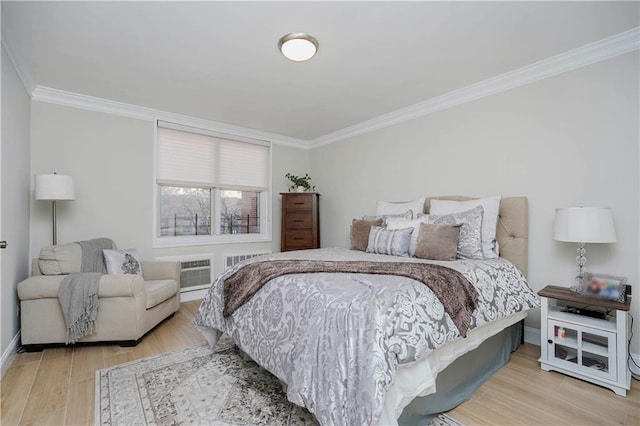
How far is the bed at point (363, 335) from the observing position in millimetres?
1236

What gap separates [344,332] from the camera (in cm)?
130

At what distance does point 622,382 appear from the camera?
6.18 feet

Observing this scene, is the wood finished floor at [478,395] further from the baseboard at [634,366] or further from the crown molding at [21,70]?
the crown molding at [21,70]

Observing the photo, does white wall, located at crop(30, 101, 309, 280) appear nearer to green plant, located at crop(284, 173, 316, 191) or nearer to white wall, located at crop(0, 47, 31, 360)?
white wall, located at crop(0, 47, 31, 360)

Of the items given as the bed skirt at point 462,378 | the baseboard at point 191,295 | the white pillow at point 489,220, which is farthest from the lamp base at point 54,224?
the white pillow at point 489,220

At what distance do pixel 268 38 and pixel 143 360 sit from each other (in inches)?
105

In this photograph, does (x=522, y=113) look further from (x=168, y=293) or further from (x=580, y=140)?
(x=168, y=293)

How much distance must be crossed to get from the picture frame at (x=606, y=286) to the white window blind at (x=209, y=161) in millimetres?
3962

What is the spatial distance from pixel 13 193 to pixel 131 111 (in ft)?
5.16

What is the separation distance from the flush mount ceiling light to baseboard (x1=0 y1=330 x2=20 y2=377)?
3.06 metres

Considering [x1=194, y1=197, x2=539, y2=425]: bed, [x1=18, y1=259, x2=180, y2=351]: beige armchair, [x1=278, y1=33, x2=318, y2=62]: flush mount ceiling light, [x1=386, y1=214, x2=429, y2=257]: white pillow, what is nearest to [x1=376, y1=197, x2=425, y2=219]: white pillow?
[x1=386, y1=214, x2=429, y2=257]: white pillow

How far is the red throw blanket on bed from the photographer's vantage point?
5.44 ft

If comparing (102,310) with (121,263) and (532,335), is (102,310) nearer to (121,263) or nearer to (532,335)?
(121,263)

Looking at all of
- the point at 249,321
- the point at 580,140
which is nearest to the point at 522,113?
the point at 580,140
